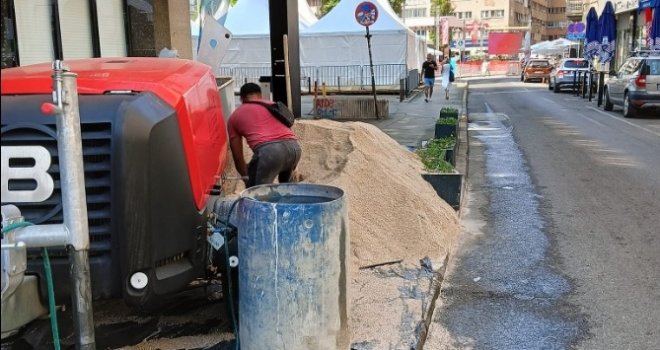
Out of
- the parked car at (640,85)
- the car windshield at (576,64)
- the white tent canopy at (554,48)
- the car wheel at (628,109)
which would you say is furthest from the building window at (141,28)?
the white tent canopy at (554,48)

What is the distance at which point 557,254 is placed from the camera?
632 cm

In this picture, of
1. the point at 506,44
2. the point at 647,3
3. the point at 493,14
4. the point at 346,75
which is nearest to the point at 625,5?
the point at 647,3

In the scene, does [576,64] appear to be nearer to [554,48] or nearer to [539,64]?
[539,64]

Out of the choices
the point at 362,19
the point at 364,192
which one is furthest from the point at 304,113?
the point at 364,192

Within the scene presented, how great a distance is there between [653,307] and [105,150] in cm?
418

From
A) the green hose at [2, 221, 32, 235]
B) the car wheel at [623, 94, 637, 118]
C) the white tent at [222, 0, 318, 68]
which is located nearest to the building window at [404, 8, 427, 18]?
the white tent at [222, 0, 318, 68]

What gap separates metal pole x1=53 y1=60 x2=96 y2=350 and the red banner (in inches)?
3427

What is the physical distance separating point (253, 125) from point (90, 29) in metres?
5.13

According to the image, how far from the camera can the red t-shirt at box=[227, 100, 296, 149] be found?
5043 mm

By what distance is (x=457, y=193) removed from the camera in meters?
7.86

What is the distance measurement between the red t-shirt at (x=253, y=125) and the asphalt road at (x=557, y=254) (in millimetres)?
1909

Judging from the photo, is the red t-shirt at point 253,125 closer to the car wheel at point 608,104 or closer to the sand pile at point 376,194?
the sand pile at point 376,194

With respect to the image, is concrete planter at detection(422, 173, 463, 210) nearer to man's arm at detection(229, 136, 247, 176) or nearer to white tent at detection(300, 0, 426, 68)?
man's arm at detection(229, 136, 247, 176)

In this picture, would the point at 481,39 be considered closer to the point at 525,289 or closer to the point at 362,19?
the point at 362,19
